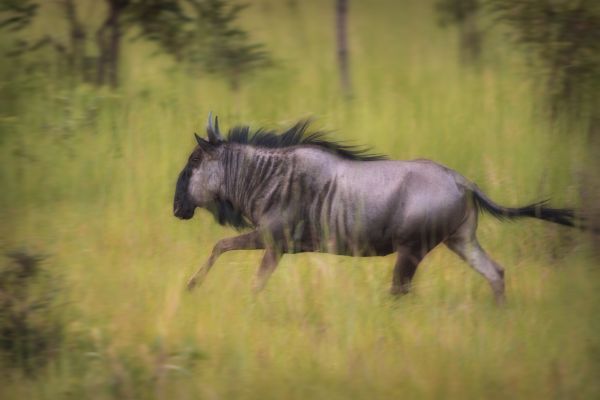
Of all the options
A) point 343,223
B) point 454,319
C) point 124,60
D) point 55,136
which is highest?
point 124,60

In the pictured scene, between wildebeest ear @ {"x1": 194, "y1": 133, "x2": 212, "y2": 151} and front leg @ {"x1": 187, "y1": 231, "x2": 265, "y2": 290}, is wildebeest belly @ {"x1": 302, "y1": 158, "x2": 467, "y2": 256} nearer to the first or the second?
front leg @ {"x1": 187, "y1": 231, "x2": 265, "y2": 290}

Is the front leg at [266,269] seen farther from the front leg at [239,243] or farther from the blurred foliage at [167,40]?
the blurred foliage at [167,40]

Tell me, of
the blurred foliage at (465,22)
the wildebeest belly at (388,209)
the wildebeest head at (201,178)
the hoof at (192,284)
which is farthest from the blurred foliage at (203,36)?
the hoof at (192,284)

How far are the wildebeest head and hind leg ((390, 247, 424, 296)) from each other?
1.36 metres

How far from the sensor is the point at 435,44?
40.0 ft

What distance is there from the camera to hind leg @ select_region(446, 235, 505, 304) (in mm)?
6230

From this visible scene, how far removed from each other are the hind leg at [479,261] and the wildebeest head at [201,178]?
5.27ft

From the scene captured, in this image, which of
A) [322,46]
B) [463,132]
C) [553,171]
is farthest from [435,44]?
[553,171]

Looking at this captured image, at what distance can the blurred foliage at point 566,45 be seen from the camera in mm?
7734

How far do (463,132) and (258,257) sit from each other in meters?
2.48

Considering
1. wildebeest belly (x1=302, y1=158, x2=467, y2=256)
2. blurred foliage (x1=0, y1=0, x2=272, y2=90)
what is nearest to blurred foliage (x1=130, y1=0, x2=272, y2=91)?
blurred foliage (x1=0, y1=0, x2=272, y2=90)

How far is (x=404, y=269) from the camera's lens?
6137 mm

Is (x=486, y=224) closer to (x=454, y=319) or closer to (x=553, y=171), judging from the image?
(x=553, y=171)

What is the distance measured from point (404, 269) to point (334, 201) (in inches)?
23.7
